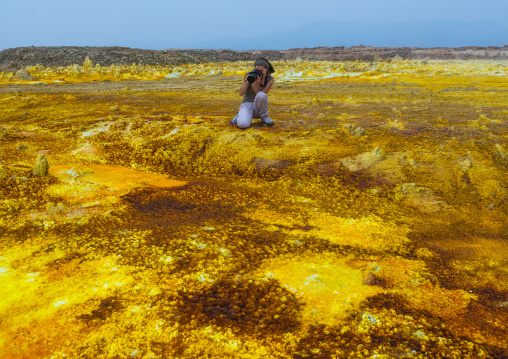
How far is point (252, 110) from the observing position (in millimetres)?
7992

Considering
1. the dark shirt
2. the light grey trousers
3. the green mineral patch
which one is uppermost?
the dark shirt

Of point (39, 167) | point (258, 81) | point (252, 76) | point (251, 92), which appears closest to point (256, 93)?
point (251, 92)

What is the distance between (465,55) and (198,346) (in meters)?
51.4

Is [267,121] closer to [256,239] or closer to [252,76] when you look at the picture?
[252,76]

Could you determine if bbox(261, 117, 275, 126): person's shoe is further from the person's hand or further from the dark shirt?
the person's hand

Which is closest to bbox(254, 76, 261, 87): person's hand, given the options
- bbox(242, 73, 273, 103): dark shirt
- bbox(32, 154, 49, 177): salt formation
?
bbox(242, 73, 273, 103): dark shirt

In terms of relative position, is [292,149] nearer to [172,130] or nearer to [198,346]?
[172,130]

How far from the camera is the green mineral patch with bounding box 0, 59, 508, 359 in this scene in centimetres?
244

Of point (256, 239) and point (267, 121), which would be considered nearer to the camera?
point (256, 239)

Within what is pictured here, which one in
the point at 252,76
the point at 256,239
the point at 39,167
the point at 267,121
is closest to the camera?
the point at 256,239

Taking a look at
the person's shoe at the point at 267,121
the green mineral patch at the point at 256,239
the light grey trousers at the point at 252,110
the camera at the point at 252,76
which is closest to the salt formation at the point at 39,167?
the green mineral patch at the point at 256,239

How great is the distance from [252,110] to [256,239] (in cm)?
479

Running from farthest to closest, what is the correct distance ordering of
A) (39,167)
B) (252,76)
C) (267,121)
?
(267,121)
(252,76)
(39,167)

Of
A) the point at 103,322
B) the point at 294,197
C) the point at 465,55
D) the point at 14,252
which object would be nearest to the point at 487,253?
the point at 294,197
